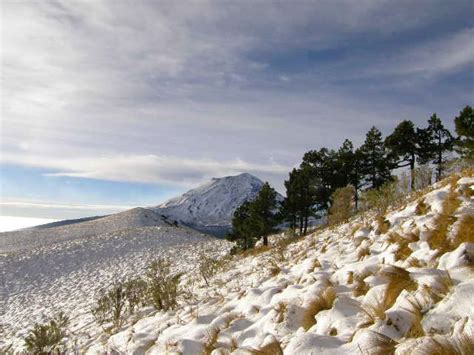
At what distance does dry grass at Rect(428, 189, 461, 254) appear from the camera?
533 cm

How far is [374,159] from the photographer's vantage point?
1448 inches

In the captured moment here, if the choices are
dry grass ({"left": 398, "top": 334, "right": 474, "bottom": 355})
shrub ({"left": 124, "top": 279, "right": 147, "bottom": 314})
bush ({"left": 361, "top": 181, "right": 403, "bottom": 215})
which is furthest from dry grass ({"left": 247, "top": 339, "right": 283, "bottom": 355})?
bush ({"left": 361, "top": 181, "right": 403, "bottom": 215})

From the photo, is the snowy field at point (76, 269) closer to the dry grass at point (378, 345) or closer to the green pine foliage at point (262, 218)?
the green pine foliage at point (262, 218)

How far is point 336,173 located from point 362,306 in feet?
108

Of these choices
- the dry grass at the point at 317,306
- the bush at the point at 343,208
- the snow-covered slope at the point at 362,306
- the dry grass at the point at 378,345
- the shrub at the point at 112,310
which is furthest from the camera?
the bush at the point at 343,208

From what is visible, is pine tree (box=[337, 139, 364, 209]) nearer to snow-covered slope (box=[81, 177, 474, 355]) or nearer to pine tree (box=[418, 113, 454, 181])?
pine tree (box=[418, 113, 454, 181])

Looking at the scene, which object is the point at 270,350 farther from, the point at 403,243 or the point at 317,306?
the point at 403,243

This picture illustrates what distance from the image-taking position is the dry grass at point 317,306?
14.6ft

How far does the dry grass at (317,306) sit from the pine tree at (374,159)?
111 feet

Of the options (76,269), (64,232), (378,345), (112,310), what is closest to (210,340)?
(378,345)

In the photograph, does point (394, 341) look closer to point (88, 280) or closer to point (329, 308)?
point (329, 308)

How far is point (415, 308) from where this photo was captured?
11.2ft

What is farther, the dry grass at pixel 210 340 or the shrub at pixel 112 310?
the shrub at pixel 112 310

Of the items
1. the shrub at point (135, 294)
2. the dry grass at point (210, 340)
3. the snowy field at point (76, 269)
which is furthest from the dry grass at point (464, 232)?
the snowy field at point (76, 269)
